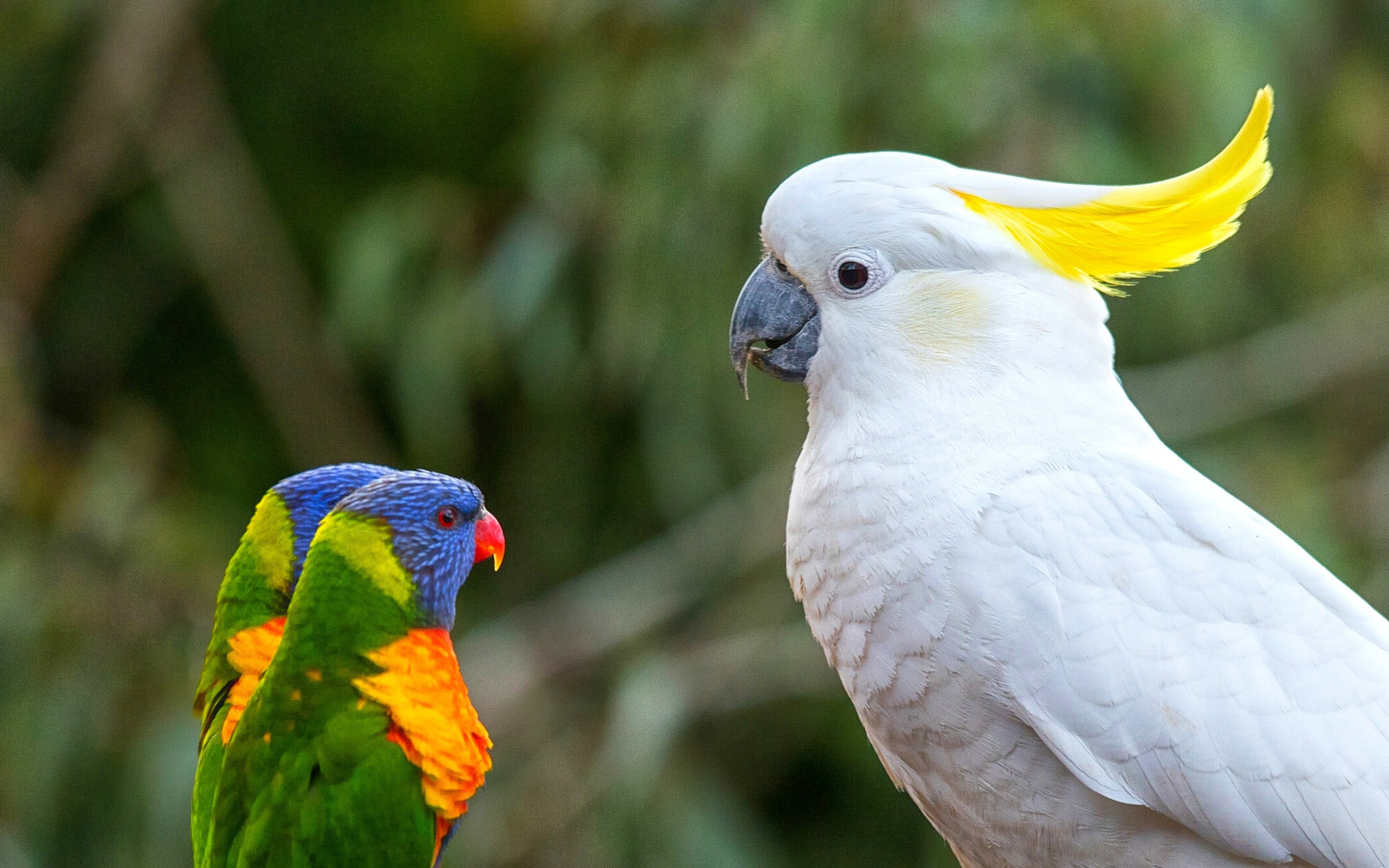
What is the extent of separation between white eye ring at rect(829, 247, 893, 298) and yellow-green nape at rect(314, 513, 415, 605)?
459mm


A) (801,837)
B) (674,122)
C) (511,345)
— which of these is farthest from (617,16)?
(801,837)

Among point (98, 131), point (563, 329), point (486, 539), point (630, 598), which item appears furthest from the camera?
point (98, 131)

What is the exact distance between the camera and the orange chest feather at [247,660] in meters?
0.93

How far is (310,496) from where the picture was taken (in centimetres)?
94

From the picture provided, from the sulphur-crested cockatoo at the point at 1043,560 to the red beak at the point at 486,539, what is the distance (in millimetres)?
287

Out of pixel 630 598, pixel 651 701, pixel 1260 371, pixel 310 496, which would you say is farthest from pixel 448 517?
pixel 1260 371

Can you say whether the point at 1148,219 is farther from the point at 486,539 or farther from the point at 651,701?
the point at 651,701

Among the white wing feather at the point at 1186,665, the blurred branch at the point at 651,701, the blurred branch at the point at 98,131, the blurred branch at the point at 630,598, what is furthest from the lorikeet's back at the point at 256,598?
the blurred branch at the point at 98,131

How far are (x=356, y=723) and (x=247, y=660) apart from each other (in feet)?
0.45

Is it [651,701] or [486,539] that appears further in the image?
[651,701]

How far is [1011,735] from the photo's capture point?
1011mm

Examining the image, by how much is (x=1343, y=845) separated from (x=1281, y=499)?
1.74m

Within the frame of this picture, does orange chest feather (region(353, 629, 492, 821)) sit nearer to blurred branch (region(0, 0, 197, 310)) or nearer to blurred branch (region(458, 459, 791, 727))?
blurred branch (region(458, 459, 791, 727))

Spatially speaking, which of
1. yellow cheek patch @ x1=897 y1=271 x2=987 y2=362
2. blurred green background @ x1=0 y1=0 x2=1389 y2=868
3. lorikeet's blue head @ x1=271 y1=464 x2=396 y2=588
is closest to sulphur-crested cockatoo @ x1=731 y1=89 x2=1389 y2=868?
yellow cheek patch @ x1=897 y1=271 x2=987 y2=362
